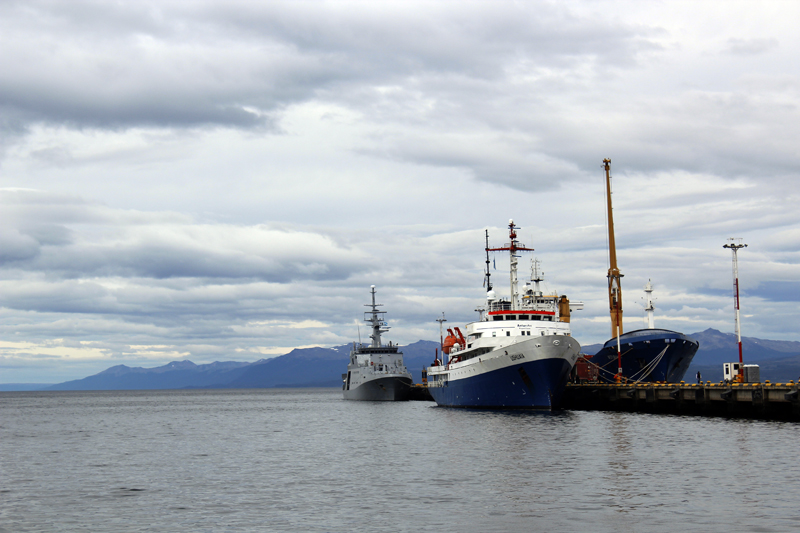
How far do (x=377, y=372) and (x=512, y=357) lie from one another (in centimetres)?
5423

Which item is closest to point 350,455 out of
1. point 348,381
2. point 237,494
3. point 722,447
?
point 237,494

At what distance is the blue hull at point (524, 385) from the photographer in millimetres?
74875

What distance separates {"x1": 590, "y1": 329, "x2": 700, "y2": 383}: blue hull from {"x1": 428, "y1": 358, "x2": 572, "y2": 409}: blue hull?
15541 millimetres

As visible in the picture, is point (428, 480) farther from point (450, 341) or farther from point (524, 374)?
point (450, 341)

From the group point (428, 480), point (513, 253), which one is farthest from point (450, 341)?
point (428, 480)

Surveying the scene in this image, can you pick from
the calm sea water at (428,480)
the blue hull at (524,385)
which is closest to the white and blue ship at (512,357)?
the blue hull at (524,385)

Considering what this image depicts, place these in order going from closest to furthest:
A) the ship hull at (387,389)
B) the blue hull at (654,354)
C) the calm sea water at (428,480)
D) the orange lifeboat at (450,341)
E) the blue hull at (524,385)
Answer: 1. the calm sea water at (428,480)
2. the blue hull at (524,385)
3. the blue hull at (654,354)
4. the orange lifeboat at (450,341)
5. the ship hull at (387,389)

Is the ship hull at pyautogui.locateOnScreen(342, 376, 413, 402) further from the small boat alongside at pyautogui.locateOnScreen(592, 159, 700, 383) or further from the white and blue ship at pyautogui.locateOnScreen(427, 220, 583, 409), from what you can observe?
the small boat alongside at pyautogui.locateOnScreen(592, 159, 700, 383)

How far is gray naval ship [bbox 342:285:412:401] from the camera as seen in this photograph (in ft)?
411

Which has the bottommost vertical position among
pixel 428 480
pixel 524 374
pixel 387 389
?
pixel 387 389

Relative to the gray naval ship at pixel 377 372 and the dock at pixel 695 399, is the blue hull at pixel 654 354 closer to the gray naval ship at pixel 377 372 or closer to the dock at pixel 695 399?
the dock at pixel 695 399

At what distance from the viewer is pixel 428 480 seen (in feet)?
115

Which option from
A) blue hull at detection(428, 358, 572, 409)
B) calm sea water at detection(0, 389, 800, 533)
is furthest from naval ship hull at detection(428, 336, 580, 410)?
calm sea water at detection(0, 389, 800, 533)

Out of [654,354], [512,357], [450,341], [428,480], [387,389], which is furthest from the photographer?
[387,389]
